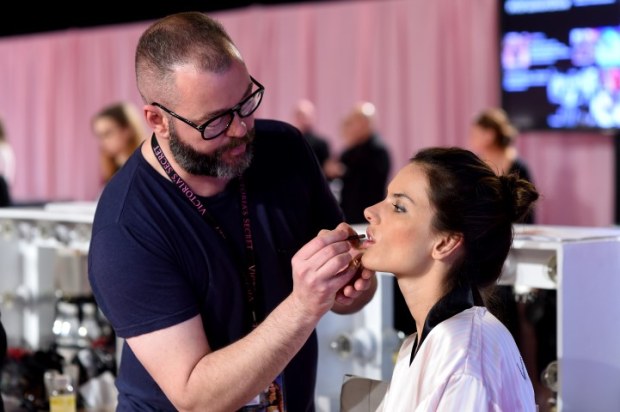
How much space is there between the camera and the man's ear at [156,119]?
1.99 metres

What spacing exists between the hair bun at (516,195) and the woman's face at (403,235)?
15cm

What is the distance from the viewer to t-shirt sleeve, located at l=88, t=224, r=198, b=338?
1.90 meters

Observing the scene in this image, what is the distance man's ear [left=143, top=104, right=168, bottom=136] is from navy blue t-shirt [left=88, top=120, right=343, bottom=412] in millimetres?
88

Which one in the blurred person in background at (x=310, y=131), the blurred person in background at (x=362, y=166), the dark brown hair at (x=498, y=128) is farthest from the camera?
the blurred person in background at (x=310, y=131)

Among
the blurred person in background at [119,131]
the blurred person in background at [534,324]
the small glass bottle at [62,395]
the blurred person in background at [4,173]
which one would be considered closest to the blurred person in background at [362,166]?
the blurred person in background at [119,131]

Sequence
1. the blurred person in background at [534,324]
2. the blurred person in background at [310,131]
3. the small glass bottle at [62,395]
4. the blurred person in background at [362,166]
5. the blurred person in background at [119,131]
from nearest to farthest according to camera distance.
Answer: the blurred person in background at [534,324] → the small glass bottle at [62,395] → the blurred person in background at [119,131] → the blurred person in background at [362,166] → the blurred person in background at [310,131]

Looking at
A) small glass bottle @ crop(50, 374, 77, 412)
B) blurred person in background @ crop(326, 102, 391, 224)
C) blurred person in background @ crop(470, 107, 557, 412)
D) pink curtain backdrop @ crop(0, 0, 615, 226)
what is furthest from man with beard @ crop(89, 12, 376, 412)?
pink curtain backdrop @ crop(0, 0, 615, 226)

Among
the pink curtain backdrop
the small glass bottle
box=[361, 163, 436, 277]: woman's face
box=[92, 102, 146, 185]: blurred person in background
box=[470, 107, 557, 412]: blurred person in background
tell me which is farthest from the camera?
the pink curtain backdrop

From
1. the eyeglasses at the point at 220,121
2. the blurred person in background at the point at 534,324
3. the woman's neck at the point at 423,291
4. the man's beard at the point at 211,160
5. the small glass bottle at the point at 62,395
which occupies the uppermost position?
the eyeglasses at the point at 220,121

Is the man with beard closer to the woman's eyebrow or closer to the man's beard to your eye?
the man's beard

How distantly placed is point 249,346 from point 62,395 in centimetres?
130

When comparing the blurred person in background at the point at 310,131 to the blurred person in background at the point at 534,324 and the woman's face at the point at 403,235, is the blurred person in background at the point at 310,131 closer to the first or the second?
the blurred person in background at the point at 534,324

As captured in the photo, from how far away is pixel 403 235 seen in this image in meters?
1.89

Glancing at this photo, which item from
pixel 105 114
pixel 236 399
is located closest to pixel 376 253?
pixel 236 399
